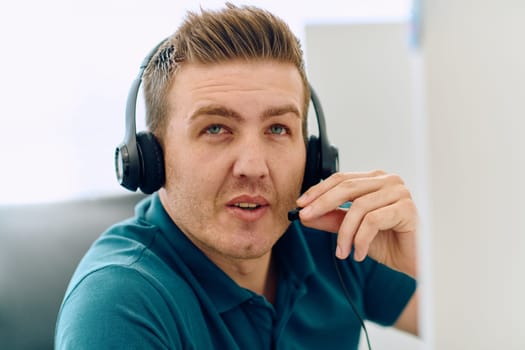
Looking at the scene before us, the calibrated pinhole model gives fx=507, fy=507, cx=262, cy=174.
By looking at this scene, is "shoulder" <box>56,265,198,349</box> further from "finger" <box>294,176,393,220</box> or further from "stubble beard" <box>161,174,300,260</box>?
"finger" <box>294,176,393,220</box>

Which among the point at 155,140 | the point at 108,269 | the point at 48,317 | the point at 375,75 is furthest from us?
the point at 375,75

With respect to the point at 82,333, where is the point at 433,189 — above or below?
above

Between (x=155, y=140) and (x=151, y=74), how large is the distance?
0.59 ft

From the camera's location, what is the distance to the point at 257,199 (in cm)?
96

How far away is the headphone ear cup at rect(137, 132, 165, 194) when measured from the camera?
0.96 metres

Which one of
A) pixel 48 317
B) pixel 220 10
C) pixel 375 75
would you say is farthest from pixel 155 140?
pixel 375 75

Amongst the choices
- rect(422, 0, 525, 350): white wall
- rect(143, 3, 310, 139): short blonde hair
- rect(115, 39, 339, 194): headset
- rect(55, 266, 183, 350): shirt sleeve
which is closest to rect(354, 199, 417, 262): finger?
rect(115, 39, 339, 194): headset

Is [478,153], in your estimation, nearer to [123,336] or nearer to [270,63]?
[123,336]

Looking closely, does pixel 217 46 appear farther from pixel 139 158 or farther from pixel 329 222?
pixel 329 222

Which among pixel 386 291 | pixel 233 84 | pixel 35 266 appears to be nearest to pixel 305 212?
pixel 233 84

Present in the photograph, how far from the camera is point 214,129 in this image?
39.1 inches

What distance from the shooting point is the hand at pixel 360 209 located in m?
0.95

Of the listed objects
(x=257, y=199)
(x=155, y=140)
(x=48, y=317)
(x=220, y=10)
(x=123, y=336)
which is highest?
(x=220, y=10)

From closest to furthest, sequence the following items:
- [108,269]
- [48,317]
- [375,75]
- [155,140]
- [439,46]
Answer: [439,46] → [108,269] → [155,140] → [48,317] → [375,75]
